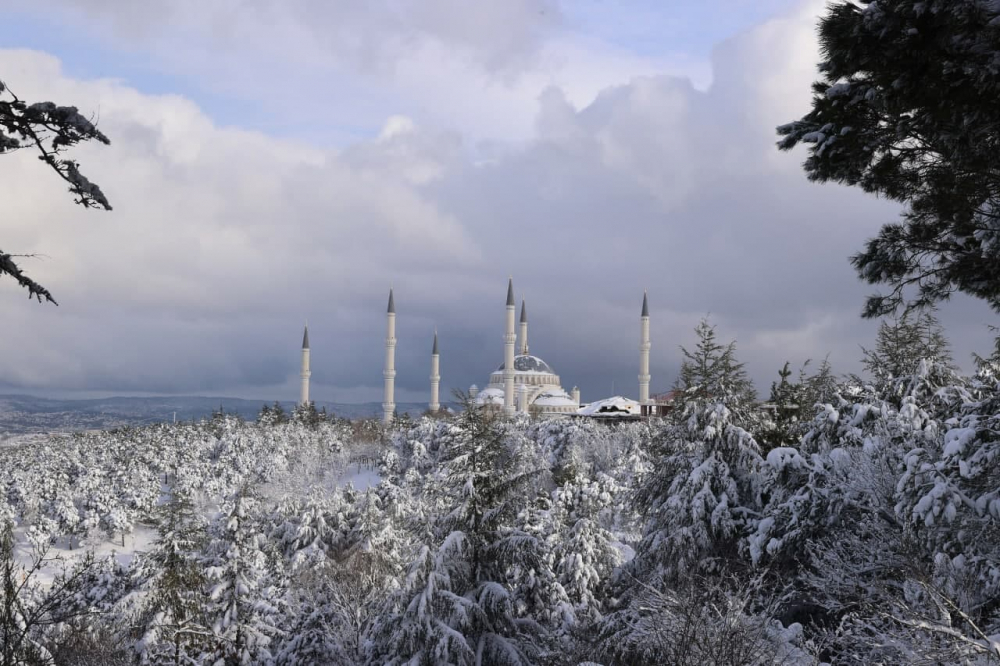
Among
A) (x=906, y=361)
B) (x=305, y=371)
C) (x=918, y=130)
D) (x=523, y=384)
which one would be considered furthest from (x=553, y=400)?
(x=918, y=130)

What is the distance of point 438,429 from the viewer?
6925 cm

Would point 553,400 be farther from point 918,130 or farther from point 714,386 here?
point 918,130

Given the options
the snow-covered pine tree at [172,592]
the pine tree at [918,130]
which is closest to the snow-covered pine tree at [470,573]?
the snow-covered pine tree at [172,592]

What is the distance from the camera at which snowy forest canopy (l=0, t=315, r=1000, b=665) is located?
10.5 m

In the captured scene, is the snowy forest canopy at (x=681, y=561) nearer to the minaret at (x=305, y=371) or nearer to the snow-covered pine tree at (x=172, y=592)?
the snow-covered pine tree at (x=172, y=592)

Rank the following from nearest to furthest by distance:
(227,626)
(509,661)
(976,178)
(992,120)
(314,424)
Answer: (992,120), (976,178), (509,661), (227,626), (314,424)

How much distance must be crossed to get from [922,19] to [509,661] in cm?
1248

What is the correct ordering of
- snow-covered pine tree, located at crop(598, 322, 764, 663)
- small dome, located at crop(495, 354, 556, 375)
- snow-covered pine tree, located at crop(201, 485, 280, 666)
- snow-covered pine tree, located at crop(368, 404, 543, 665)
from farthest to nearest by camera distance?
small dome, located at crop(495, 354, 556, 375) < snow-covered pine tree, located at crop(201, 485, 280, 666) < snow-covered pine tree, located at crop(598, 322, 764, 663) < snow-covered pine tree, located at crop(368, 404, 543, 665)

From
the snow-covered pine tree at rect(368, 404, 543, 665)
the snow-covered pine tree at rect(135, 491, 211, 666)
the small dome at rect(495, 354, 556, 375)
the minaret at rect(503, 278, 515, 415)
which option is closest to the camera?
the snow-covered pine tree at rect(368, 404, 543, 665)

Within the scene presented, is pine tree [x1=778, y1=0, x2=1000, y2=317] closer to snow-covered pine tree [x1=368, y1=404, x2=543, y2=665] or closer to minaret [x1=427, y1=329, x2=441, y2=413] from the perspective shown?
snow-covered pine tree [x1=368, y1=404, x2=543, y2=665]

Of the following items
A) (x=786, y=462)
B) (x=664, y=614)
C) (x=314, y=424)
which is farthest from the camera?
(x=314, y=424)

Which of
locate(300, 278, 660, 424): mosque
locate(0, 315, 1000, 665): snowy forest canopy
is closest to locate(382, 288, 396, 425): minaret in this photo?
locate(300, 278, 660, 424): mosque

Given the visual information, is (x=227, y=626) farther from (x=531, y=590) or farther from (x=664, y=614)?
(x=664, y=614)

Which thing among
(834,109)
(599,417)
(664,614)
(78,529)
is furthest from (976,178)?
(599,417)
